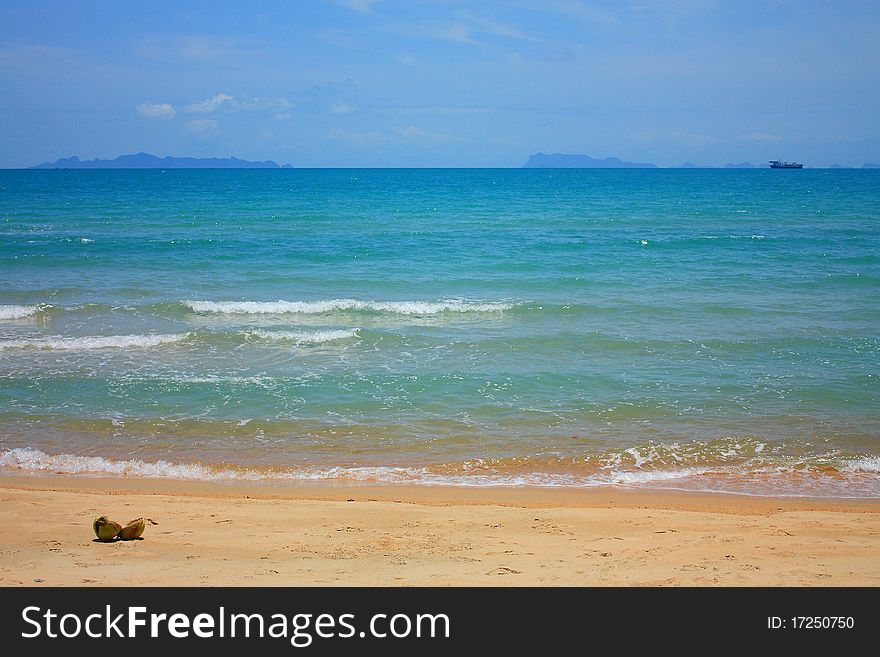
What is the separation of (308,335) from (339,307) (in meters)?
3.04

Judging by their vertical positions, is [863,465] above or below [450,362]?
below

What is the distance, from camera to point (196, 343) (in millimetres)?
15695

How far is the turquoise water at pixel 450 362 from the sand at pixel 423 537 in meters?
0.68

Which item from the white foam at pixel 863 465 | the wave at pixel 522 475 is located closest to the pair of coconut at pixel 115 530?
the wave at pixel 522 475

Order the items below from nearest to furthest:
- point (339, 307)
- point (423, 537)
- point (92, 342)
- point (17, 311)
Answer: point (423, 537) → point (92, 342) → point (17, 311) → point (339, 307)

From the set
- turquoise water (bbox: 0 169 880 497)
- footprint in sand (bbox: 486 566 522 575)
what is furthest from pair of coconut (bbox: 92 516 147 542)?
footprint in sand (bbox: 486 566 522 575)

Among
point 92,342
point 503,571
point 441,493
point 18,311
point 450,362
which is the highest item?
point 18,311

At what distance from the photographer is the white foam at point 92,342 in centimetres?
1523

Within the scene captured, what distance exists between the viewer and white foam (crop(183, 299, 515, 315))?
1891 centimetres

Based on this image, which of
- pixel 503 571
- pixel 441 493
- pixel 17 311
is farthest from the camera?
pixel 17 311

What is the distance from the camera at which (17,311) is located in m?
18.3

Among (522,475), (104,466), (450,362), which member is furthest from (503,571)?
(450,362)

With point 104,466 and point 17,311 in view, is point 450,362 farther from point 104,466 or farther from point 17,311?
point 17,311
